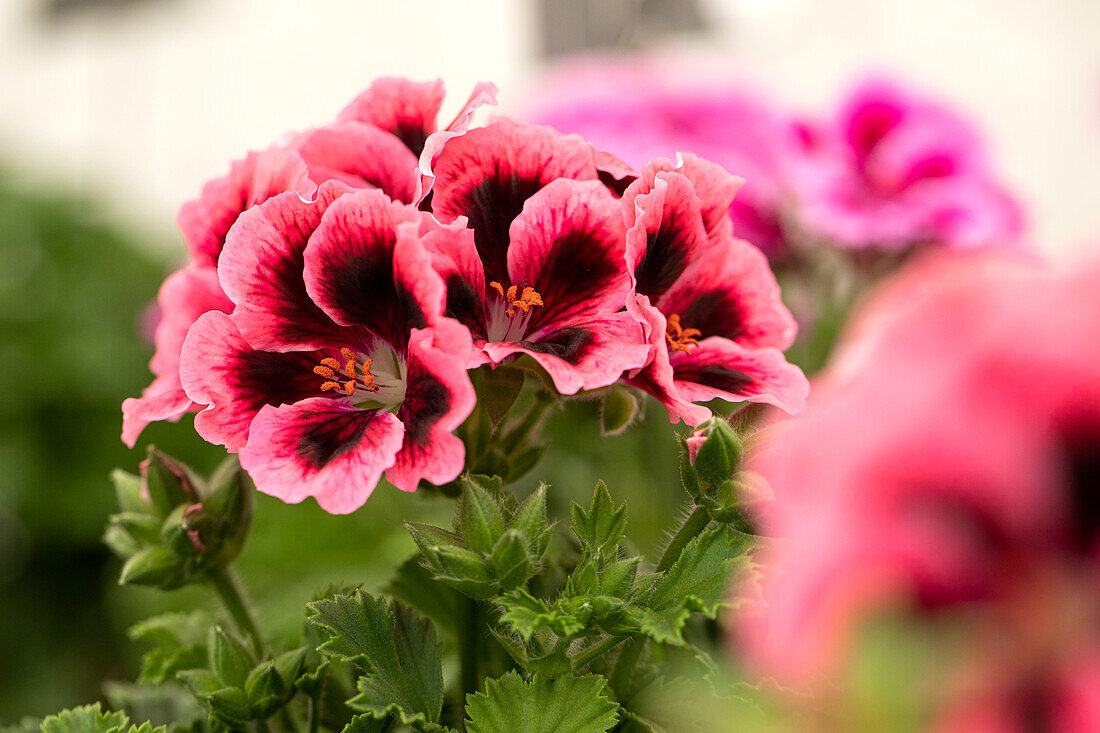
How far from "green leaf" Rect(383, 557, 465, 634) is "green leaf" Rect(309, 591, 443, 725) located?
37 millimetres

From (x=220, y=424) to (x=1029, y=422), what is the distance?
248 mm

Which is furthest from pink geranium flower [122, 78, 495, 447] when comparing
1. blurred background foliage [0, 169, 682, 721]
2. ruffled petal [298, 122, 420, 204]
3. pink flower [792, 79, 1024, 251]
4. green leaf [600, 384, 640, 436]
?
pink flower [792, 79, 1024, 251]

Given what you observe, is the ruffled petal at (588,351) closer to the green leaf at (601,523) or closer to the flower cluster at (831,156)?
the green leaf at (601,523)

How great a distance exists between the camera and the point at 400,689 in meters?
0.34

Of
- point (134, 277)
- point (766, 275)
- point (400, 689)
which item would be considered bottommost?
point (134, 277)

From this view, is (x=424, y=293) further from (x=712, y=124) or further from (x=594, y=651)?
(x=712, y=124)

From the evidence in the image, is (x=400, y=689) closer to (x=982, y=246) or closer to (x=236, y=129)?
(x=982, y=246)

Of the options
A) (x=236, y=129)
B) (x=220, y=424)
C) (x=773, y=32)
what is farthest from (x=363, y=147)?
(x=236, y=129)

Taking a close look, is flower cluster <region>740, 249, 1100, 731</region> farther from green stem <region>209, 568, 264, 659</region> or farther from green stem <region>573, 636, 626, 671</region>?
green stem <region>209, 568, 264, 659</region>

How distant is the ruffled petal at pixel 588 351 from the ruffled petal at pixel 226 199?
Answer: 110 millimetres

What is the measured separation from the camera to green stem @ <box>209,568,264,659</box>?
1.38 feet

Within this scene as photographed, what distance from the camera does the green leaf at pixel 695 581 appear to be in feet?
1.02

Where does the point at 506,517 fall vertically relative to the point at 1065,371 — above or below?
below

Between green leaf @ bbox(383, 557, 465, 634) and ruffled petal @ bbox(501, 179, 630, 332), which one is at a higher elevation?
ruffled petal @ bbox(501, 179, 630, 332)
